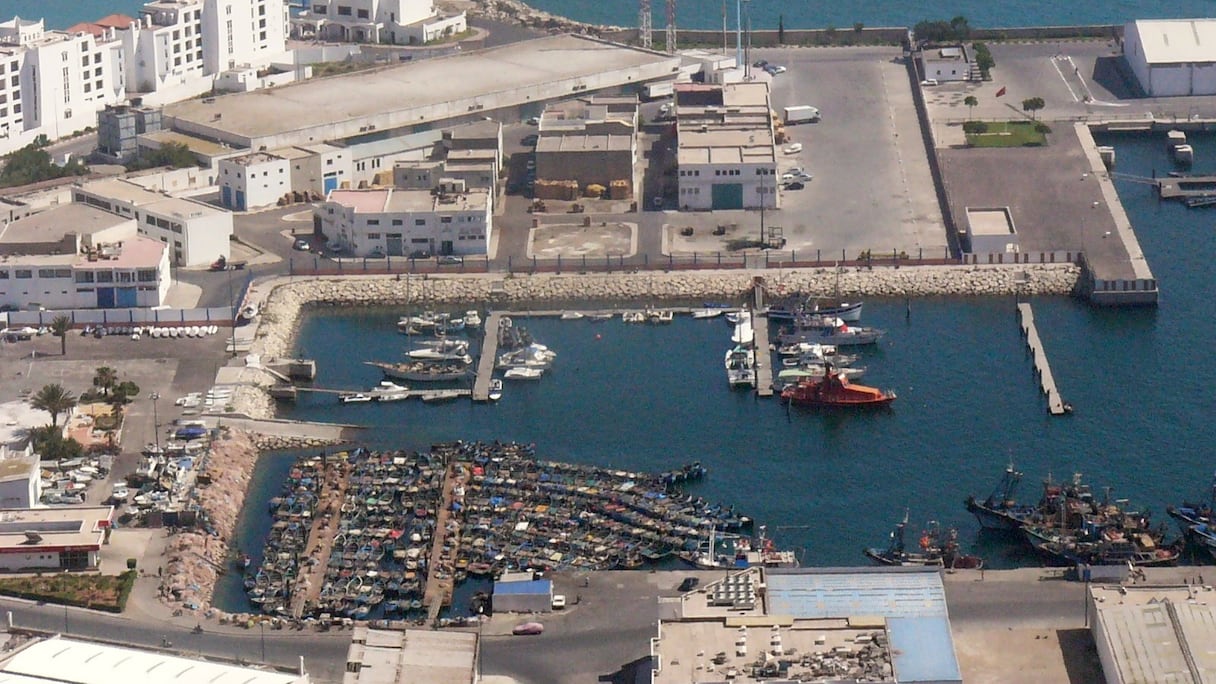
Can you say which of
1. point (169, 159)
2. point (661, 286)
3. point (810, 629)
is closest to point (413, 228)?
point (661, 286)

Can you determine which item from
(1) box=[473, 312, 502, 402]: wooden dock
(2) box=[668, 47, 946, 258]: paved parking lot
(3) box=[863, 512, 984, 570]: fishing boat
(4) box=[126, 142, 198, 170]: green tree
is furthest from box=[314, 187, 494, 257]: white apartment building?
(3) box=[863, 512, 984, 570]: fishing boat

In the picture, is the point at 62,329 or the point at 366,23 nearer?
the point at 62,329

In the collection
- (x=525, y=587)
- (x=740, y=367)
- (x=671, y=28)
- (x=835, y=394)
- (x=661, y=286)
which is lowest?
(x=525, y=587)

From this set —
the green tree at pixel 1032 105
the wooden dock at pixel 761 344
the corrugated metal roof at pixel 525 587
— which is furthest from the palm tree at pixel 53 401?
the green tree at pixel 1032 105

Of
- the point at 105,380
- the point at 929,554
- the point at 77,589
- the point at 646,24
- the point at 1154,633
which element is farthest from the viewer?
the point at 646,24

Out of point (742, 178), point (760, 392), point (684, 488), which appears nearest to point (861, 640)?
point (684, 488)

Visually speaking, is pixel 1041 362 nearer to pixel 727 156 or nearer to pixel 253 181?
pixel 727 156

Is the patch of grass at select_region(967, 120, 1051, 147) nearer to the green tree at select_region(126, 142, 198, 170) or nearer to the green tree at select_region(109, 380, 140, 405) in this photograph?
the green tree at select_region(126, 142, 198, 170)

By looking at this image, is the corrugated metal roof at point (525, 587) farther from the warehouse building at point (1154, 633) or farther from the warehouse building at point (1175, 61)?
the warehouse building at point (1175, 61)
